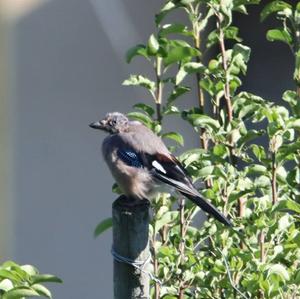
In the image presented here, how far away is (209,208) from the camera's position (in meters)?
4.39

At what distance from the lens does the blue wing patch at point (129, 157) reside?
16.9 ft

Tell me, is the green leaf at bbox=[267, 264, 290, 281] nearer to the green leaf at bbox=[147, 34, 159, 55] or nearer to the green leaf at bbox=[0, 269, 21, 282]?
the green leaf at bbox=[0, 269, 21, 282]

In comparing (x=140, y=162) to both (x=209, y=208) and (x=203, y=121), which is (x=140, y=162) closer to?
(x=203, y=121)

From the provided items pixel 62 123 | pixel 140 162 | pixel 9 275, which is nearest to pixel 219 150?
pixel 140 162

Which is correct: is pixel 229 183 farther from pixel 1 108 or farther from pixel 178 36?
pixel 178 36

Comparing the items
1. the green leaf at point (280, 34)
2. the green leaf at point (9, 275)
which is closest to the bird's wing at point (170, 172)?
the green leaf at point (280, 34)

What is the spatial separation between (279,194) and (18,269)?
1.62 meters

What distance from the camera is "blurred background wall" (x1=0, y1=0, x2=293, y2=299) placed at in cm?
655

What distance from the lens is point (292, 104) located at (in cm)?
484

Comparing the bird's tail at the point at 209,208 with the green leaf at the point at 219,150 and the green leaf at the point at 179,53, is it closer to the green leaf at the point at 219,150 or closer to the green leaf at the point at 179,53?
the green leaf at the point at 219,150

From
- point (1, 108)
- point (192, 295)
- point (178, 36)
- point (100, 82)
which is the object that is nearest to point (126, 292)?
point (192, 295)

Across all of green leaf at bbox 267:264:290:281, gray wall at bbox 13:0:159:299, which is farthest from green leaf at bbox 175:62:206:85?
gray wall at bbox 13:0:159:299

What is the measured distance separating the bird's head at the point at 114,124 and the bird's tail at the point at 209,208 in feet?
2.82

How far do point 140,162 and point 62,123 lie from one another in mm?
1874
